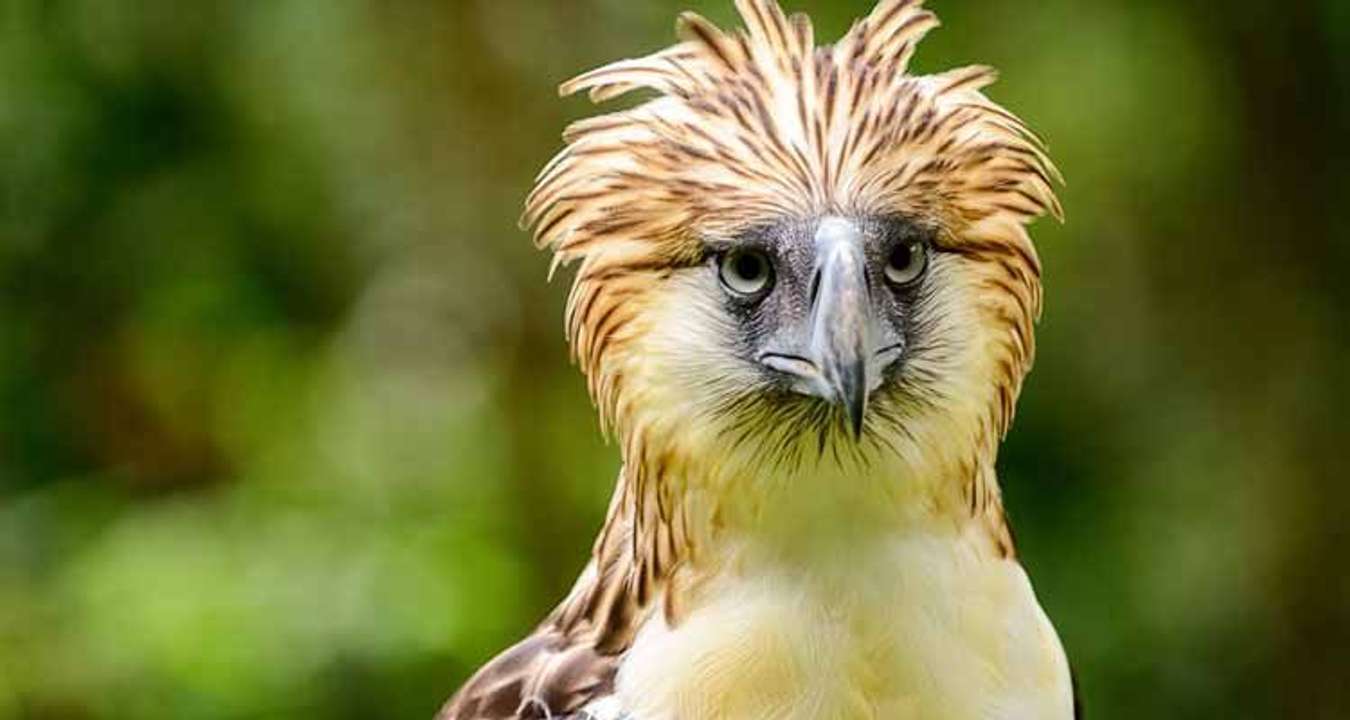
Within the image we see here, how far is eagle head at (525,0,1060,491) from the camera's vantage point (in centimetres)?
303

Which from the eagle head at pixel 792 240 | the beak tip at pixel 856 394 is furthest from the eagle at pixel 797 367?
the beak tip at pixel 856 394

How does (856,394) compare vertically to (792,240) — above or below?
below

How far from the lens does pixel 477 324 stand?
21.5 feet

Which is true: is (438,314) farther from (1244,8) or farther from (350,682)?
(1244,8)

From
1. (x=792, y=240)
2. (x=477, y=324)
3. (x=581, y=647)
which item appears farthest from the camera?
(x=477, y=324)

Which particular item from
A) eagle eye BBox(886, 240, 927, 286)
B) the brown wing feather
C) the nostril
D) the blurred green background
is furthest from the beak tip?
the blurred green background

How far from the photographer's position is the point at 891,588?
3133mm

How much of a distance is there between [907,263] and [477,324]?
11.7 feet

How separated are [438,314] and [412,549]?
79 centimetres

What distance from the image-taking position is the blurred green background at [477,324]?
246 inches

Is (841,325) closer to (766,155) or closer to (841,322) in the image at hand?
(841,322)

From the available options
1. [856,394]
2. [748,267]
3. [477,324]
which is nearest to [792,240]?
[748,267]

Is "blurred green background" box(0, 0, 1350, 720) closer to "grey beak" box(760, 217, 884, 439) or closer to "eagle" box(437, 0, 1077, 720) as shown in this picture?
"eagle" box(437, 0, 1077, 720)

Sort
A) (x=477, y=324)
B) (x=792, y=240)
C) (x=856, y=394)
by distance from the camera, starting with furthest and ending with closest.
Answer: (x=477, y=324) → (x=792, y=240) → (x=856, y=394)
